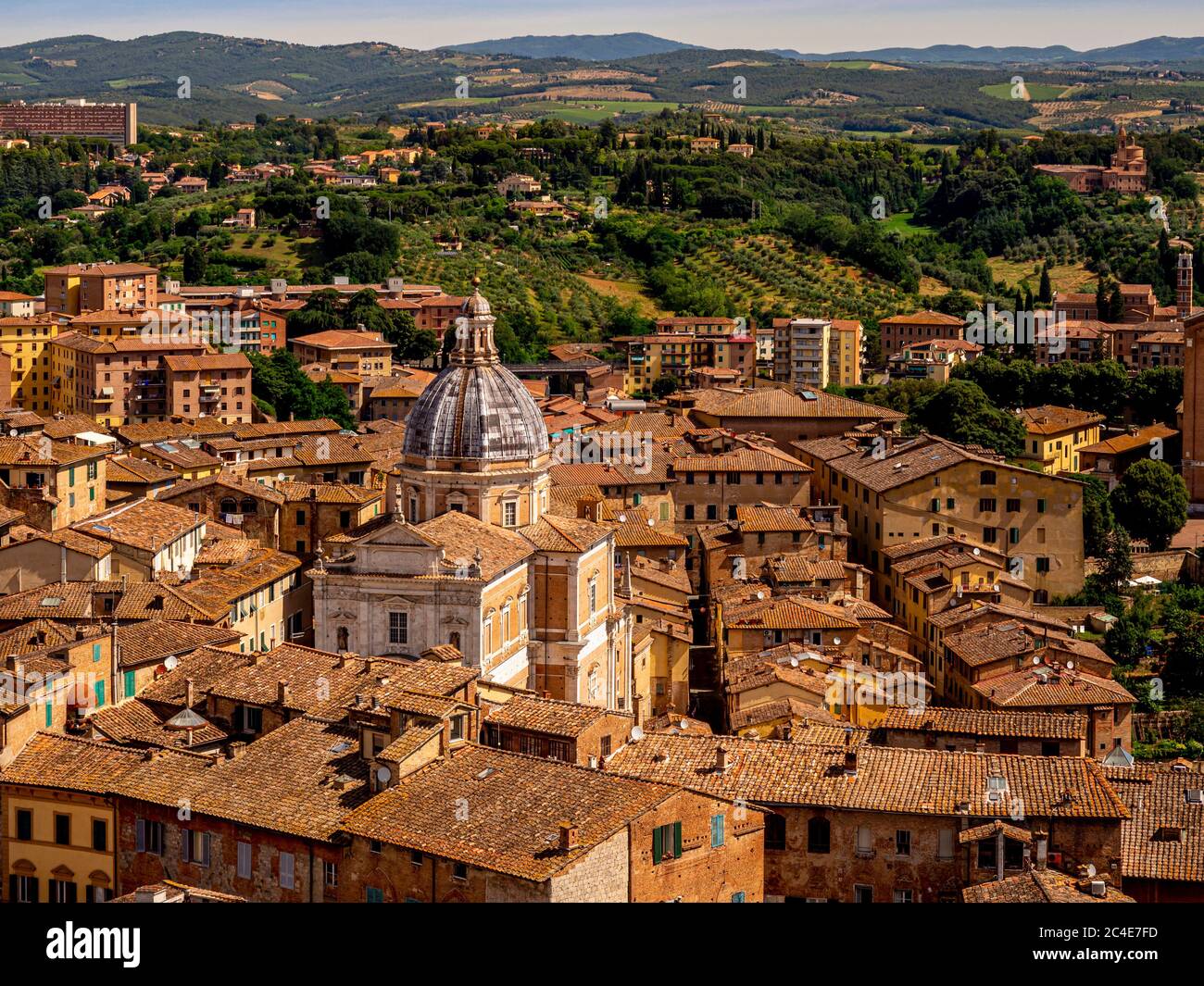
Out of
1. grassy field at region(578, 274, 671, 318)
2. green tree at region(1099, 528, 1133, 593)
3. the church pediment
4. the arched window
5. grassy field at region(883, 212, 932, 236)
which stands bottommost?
green tree at region(1099, 528, 1133, 593)

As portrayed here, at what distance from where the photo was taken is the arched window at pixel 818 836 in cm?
2220

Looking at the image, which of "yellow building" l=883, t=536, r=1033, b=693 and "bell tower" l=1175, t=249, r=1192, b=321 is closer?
"yellow building" l=883, t=536, r=1033, b=693

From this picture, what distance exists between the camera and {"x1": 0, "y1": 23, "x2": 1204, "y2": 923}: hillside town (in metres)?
20.9

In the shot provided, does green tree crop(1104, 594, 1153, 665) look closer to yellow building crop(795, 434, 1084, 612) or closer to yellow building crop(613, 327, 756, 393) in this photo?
yellow building crop(795, 434, 1084, 612)

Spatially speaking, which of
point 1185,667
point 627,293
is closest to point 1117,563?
point 1185,667

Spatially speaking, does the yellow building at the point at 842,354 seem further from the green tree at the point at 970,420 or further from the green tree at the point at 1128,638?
the green tree at the point at 1128,638

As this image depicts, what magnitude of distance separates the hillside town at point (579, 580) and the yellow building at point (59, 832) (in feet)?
0.15

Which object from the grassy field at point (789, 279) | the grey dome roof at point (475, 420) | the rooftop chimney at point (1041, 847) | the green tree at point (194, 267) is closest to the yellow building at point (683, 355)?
the grassy field at point (789, 279)

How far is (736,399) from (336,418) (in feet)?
47.2

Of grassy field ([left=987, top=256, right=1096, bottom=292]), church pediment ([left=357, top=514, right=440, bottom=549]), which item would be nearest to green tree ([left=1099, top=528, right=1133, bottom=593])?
church pediment ([left=357, top=514, right=440, bottom=549])

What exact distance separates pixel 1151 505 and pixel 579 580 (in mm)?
25810

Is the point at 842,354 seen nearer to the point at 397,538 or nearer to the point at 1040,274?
the point at 1040,274

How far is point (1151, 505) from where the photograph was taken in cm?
5281
